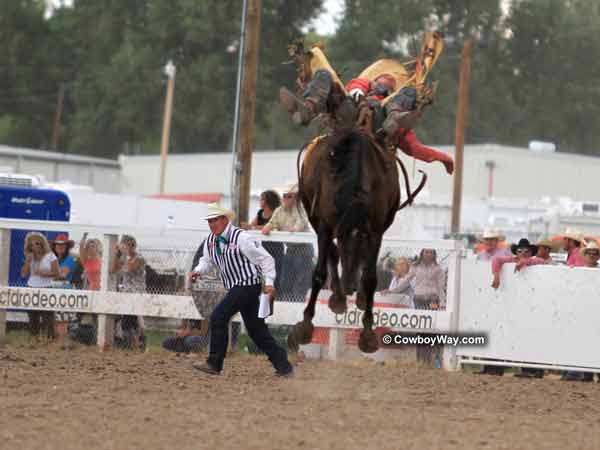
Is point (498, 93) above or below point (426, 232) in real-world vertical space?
above

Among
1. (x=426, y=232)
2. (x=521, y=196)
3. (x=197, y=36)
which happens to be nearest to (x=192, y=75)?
(x=197, y=36)

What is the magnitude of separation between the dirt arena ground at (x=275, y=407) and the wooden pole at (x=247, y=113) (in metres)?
4.01

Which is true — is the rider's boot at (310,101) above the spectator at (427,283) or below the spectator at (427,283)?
above

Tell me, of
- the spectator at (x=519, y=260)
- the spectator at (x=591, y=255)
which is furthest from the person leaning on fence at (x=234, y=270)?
the spectator at (x=591, y=255)

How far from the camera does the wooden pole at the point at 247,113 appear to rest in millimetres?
16781

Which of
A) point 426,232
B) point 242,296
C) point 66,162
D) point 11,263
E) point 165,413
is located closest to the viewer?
point 165,413

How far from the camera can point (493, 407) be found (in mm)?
10148

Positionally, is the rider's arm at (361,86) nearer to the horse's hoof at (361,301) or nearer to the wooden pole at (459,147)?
the horse's hoof at (361,301)

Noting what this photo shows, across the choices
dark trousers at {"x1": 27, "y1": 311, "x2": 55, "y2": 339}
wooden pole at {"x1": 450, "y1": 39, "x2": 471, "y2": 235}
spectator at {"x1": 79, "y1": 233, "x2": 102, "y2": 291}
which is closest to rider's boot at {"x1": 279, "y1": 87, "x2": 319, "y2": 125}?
spectator at {"x1": 79, "y1": 233, "x2": 102, "y2": 291}

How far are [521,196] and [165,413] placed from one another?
2903 cm

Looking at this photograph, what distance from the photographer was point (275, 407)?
9539 millimetres

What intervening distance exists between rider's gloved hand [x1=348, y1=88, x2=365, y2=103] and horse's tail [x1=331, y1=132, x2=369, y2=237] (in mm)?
586

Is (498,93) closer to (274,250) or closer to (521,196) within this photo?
(521,196)

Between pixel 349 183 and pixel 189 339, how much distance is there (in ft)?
17.7
